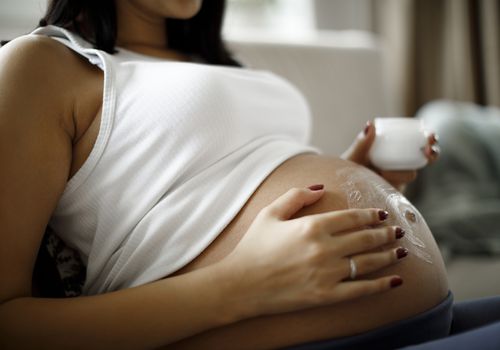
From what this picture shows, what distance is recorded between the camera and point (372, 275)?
0.68 meters

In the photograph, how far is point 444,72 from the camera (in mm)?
2695

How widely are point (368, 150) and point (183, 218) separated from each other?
409 millimetres

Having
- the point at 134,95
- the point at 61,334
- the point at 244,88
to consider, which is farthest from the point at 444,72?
the point at 61,334

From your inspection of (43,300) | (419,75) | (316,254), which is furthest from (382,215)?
(419,75)

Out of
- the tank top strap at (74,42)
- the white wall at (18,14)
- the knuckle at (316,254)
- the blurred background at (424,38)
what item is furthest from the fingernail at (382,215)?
the blurred background at (424,38)

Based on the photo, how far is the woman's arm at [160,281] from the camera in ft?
2.02

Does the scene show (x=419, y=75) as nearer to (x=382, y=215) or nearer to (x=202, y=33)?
(x=202, y=33)

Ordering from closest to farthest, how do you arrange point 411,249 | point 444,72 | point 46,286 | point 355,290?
1. point 355,290
2. point 411,249
3. point 46,286
4. point 444,72

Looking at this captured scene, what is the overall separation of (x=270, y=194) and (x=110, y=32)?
41cm

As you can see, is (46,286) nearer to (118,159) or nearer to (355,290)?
(118,159)

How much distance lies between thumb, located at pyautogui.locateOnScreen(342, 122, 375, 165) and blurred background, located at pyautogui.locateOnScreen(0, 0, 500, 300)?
24.0 inches

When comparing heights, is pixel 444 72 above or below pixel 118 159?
below

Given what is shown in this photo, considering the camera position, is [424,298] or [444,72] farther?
[444,72]

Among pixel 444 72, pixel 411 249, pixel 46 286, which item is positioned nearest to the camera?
pixel 411 249
